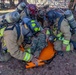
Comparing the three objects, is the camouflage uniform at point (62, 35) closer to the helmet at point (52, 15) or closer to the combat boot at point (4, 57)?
the helmet at point (52, 15)

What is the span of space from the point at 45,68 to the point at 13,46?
2.90ft

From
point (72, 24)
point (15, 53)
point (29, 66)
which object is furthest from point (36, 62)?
point (72, 24)

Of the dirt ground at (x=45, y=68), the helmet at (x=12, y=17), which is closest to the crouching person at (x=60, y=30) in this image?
the dirt ground at (x=45, y=68)

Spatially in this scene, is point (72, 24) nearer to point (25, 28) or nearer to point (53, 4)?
point (25, 28)

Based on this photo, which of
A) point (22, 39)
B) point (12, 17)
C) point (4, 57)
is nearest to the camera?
point (12, 17)

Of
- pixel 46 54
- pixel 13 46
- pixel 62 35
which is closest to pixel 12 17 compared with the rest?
pixel 13 46

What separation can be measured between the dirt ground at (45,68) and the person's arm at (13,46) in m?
0.26

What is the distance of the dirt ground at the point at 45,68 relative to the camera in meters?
4.42

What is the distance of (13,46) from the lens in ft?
14.1

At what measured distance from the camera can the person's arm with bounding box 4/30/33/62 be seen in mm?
4223

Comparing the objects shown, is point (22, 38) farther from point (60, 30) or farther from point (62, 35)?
point (62, 35)

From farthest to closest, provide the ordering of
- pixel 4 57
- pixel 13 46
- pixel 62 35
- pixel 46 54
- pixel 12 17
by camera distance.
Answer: pixel 62 35
pixel 46 54
pixel 4 57
pixel 12 17
pixel 13 46

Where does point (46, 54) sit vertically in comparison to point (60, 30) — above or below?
below

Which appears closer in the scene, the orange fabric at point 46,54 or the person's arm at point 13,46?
the person's arm at point 13,46
